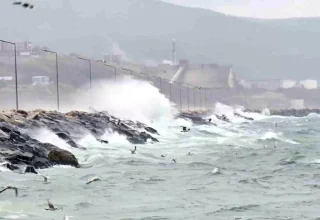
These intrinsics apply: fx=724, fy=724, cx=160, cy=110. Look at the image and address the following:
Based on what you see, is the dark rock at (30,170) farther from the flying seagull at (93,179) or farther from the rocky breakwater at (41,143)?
the flying seagull at (93,179)

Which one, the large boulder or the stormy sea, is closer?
the stormy sea

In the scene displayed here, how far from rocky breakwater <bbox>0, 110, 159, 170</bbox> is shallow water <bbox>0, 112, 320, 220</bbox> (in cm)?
123

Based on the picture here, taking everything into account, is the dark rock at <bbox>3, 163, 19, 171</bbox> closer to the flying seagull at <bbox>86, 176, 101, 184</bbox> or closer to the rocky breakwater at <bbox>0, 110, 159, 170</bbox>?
the rocky breakwater at <bbox>0, 110, 159, 170</bbox>

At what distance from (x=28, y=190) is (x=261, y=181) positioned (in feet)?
29.0

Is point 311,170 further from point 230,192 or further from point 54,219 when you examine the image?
point 54,219

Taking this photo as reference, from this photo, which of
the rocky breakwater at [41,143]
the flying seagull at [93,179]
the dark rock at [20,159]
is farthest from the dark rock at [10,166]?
the flying seagull at [93,179]

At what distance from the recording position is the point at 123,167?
32312 millimetres

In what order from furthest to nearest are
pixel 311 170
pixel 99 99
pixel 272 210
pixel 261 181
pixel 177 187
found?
pixel 99 99 → pixel 311 170 → pixel 261 181 → pixel 177 187 → pixel 272 210

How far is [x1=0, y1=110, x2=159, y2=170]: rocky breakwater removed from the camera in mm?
30109

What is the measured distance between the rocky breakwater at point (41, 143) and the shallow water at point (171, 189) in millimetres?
1232

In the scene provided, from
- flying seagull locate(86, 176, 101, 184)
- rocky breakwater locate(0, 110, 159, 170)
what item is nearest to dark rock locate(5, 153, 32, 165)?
rocky breakwater locate(0, 110, 159, 170)

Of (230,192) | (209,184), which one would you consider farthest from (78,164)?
(230,192)

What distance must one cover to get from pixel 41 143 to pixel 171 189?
1331 centimetres

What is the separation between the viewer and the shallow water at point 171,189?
62.2ft
